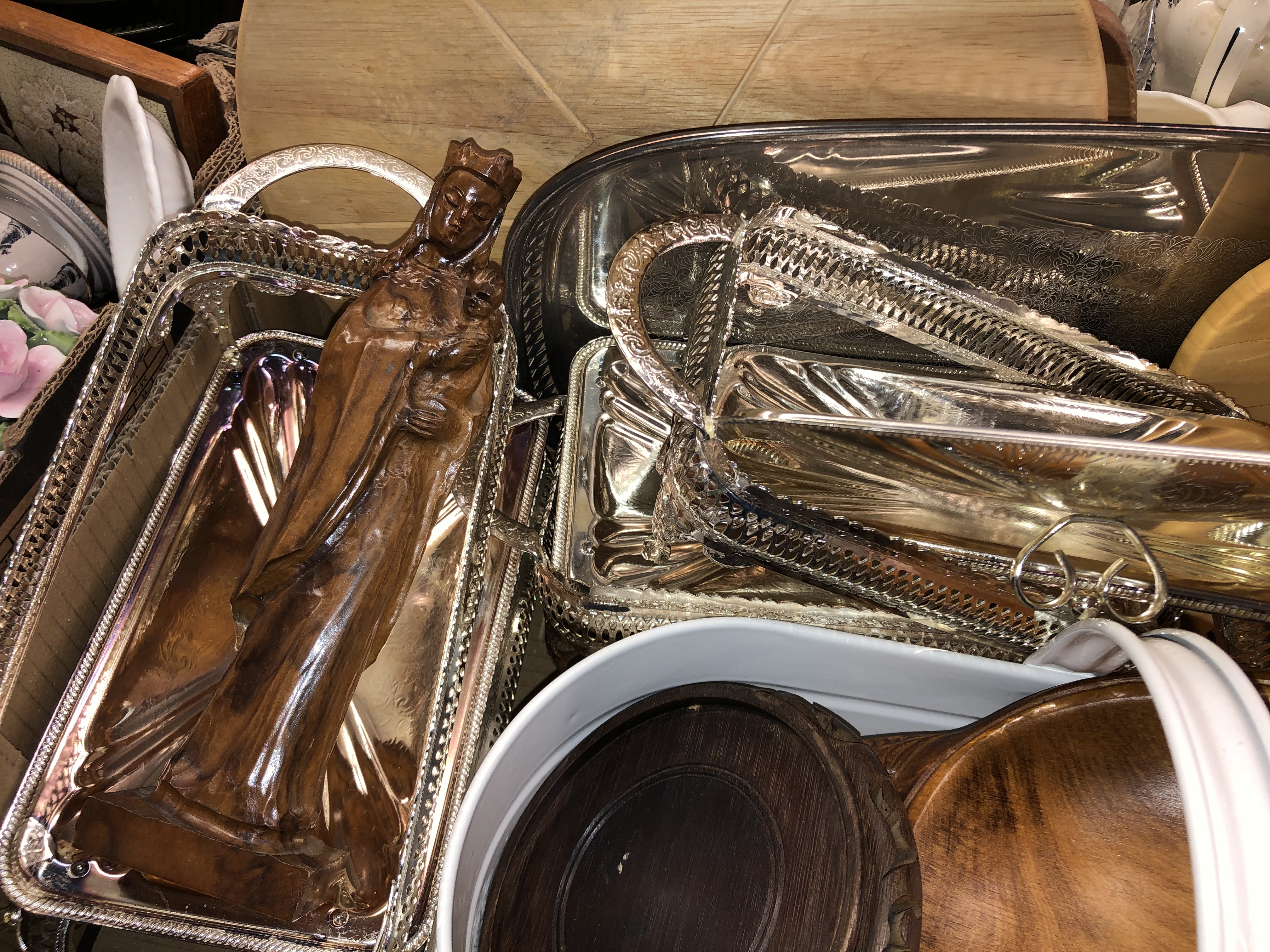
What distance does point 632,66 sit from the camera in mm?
579

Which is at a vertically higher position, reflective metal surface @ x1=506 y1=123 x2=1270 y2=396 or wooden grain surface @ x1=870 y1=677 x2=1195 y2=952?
reflective metal surface @ x1=506 y1=123 x2=1270 y2=396

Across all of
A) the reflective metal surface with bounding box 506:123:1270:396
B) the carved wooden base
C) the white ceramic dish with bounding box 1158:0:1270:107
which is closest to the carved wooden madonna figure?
the carved wooden base

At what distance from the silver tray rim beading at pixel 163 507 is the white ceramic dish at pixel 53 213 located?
18 centimetres

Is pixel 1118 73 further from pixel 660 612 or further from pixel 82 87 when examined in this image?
pixel 82 87

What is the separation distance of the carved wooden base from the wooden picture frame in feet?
2.00

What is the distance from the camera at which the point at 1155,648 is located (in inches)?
12.2

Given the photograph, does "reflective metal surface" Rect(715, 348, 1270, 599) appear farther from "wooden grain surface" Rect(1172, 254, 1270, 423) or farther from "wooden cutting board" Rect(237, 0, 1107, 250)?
"wooden cutting board" Rect(237, 0, 1107, 250)

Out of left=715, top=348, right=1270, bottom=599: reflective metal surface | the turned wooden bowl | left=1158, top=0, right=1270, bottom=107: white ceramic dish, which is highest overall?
left=1158, top=0, right=1270, bottom=107: white ceramic dish

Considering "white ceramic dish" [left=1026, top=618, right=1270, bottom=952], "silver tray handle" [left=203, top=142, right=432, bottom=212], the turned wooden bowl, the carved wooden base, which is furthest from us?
→ "silver tray handle" [left=203, top=142, right=432, bottom=212]

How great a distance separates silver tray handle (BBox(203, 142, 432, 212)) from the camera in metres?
0.61

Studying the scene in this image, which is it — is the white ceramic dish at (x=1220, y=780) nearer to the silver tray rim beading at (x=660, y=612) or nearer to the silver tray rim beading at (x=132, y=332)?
the silver tray rim beading at (x=660, y=612)

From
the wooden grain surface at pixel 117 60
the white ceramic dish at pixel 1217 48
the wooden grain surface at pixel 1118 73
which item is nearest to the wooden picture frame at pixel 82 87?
the wooden grain surface at pixel 117 60

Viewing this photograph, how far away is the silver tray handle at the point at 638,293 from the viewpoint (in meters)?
0.53

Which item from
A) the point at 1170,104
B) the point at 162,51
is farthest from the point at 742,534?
the point at 162,51
